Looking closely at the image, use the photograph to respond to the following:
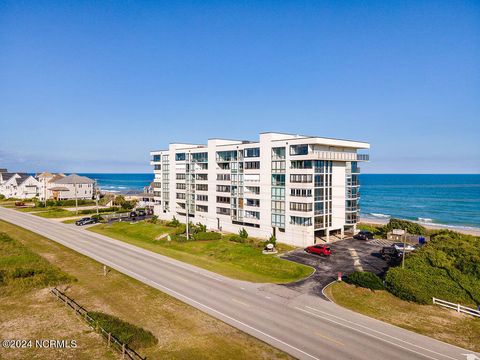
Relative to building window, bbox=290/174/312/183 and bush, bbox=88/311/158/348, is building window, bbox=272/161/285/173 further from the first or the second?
bush, bbox=88/311/158/348

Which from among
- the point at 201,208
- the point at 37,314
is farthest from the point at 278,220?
the point at 37,314

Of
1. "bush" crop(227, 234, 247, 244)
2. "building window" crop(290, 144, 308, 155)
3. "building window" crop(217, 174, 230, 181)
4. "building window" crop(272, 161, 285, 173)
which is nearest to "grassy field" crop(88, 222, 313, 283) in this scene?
"bush" crop(227, 234, 247, 244)

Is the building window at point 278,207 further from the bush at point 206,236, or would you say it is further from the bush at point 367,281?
the bush at point 367,281

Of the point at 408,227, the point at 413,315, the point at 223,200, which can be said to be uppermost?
the point at 223,200

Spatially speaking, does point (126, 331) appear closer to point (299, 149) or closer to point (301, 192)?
point (301, 192)

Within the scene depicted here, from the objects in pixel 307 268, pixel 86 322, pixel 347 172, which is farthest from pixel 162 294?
pixel 347 172

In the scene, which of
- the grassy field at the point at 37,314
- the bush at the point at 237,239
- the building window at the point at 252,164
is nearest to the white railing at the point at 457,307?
the grassy field at the point at 37,314

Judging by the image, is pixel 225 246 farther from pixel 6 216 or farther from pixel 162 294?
pixel 6 216
